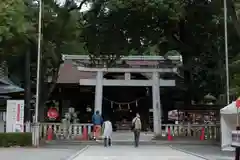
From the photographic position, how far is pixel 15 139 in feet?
78.0

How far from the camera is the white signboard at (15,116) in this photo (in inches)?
960

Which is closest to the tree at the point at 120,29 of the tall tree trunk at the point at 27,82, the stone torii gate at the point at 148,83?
the stone torii gate at the point at 148,83

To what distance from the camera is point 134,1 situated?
25719 mm

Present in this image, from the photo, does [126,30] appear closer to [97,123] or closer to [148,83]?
[148,83]

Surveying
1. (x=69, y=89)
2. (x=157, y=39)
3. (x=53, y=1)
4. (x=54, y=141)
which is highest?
(x=53, y=1)

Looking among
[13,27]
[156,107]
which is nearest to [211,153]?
[156,107]

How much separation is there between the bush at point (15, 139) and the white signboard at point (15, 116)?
0.86 metres

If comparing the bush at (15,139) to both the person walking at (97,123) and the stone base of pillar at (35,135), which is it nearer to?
the stone base of pillar at (35,135)

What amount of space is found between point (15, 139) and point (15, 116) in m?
1.37

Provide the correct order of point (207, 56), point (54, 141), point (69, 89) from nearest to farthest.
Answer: point (54, 141)
point (207, 56)
point (69, 89)

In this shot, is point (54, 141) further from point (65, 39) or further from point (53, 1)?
point (53, 1)

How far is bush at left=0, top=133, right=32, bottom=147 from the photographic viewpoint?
77.5 feet

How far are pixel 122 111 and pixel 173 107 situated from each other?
4.80 meters

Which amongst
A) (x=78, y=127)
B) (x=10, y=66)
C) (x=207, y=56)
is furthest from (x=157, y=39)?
(x=10, y=66)
